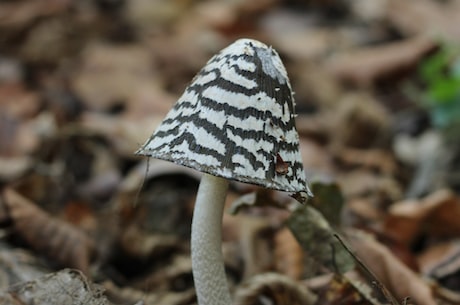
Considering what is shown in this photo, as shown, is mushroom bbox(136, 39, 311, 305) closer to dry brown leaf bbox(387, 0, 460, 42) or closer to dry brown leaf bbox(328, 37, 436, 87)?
dry brown leaf bbox(328, 37, 436, 87)

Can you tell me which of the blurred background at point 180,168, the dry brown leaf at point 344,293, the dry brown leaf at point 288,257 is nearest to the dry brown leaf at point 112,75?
the blurred background at point 180,168

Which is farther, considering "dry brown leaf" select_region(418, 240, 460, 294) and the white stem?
"dry brown leaf" select_region(418, 240, 460, 294)

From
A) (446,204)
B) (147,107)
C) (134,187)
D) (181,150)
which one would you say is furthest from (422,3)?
(181,150)

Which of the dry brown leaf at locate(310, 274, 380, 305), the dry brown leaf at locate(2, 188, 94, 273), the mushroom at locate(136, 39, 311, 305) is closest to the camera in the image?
the mushroom at locate(136, 39, 311, 305)

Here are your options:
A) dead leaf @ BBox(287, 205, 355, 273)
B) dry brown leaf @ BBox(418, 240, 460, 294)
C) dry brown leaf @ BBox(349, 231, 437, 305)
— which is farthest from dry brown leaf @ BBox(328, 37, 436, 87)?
dead leaf @ BBox(287, 205, 355, 273)

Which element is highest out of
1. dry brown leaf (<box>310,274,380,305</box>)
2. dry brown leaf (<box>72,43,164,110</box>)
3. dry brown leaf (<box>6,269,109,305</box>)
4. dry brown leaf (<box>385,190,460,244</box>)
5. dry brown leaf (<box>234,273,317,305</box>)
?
dry brown leaf (<box>72,43,164,110</box>)

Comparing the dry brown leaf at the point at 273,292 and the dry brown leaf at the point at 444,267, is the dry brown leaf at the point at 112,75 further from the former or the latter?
the dry brown leaf at the point at 273,292

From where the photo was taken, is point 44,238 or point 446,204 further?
point 446,204

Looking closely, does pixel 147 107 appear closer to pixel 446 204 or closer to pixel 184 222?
pixel 184 222
